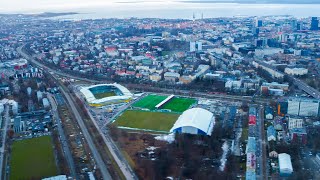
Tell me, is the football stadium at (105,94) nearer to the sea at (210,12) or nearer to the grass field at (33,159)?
the grass field at (33,159)

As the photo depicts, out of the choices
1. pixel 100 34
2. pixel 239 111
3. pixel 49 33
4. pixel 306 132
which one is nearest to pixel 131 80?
pixel 239 111

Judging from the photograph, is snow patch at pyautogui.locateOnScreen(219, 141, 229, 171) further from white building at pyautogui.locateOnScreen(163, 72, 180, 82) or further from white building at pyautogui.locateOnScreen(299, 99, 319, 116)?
white building at pyautogui.locateOnScreen(163, 72, 180, 82)

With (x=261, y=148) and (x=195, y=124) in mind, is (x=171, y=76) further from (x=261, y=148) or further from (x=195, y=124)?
(x=261, y=148)

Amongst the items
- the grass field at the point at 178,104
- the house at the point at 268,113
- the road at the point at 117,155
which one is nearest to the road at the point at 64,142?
the road at the point at 117,155

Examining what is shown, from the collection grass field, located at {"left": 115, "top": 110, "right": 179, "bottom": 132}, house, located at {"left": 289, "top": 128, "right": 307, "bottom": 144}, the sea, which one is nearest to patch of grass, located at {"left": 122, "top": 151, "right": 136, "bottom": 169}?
grass field, located at {"left": 115, "top": 110, "right": 179, "bottom": 132}

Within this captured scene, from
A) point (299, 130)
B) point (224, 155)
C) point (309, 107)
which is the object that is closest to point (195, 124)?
point (224, 155)

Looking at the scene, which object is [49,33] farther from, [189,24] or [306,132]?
[306,132]
